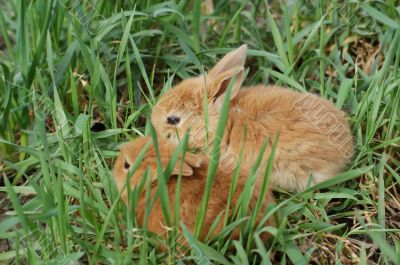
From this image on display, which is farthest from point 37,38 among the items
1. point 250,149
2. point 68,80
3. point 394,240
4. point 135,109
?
point 394,240

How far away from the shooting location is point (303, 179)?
367 centimetres

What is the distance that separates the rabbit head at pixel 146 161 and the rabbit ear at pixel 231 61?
0.66 meters

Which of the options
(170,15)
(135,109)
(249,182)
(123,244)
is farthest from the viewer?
(170,15)

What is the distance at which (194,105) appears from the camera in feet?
12.7

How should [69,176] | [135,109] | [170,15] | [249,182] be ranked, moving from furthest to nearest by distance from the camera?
[170,15] → [135,109] → [69,176] → [249,182]

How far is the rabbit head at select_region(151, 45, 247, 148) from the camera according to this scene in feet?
12.5

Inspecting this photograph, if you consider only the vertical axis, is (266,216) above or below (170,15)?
below

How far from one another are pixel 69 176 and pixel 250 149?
3.02 feet

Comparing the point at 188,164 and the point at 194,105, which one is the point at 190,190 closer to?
the point at 188,164

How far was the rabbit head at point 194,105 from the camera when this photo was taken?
3824mm

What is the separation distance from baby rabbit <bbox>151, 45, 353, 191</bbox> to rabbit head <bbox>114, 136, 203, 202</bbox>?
1.05 feet

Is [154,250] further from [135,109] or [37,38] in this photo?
[37,38]

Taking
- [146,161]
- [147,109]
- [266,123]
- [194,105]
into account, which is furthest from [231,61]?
[146,161]

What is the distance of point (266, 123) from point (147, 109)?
2.67 ft
